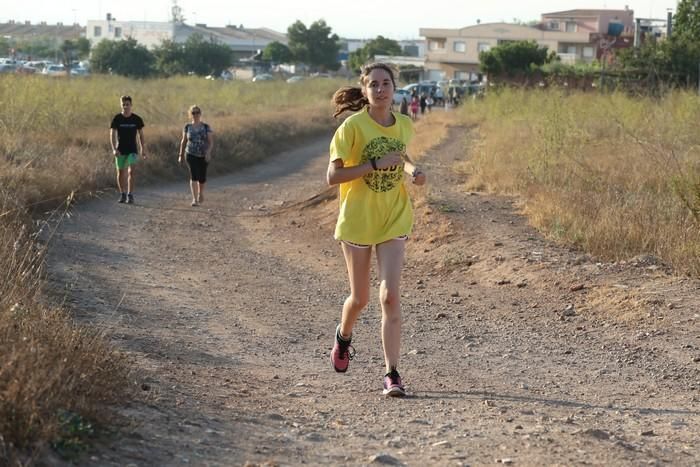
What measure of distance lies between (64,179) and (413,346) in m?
9.84

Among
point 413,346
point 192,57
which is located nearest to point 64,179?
point 413,346

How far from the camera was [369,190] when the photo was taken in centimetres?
644

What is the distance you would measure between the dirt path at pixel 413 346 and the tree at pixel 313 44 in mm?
102493

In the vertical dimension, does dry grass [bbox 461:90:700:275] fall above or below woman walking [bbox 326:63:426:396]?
below

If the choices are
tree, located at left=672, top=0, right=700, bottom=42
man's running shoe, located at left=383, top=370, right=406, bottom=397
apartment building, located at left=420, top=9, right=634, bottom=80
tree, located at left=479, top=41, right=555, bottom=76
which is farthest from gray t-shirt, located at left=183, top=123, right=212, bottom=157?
apartment building, located at left=420, top=9, right=634, bottom=80

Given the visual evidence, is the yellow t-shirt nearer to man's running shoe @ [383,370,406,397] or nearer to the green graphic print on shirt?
the green graphic print on shirt

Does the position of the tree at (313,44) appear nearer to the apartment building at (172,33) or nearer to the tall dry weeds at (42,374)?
the apartment building at (172,33)

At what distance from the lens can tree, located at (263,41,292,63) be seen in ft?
388

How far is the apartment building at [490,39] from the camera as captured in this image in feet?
334

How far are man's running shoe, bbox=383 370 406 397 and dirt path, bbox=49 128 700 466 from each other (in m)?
0.07

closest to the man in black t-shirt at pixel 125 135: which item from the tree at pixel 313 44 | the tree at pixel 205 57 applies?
the tree at pixel 205 57

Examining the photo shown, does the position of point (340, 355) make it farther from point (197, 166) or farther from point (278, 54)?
point (278, 54)

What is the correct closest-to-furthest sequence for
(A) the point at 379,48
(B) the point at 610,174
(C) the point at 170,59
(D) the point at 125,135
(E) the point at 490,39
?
(B) the point at 610,174 < (D) the point at 125,135 < (C) the point at 170,59 < (E) the point at 490,39 < (A) the point at 379,48

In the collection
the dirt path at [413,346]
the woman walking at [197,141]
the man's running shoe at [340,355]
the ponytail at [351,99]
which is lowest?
the dirt path at [413,346]
